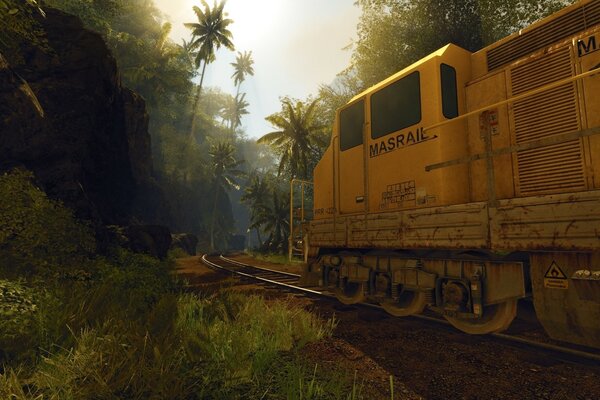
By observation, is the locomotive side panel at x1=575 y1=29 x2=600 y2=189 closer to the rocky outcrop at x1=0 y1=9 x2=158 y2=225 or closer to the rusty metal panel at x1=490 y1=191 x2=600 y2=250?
the rusty metal panel at x1=490 y1=191 x2=600 y2=250

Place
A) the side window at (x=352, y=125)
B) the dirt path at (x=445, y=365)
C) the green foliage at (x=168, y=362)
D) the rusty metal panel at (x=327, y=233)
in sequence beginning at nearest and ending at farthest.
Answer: the green foliage at (x=168, y=362) → the dirt path at (x=445, y=365) → the rusty metal panel at (x=327, y=233) → the side window at (x=352, y=125)

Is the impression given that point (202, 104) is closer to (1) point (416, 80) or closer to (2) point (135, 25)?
(2) point (135, 25)

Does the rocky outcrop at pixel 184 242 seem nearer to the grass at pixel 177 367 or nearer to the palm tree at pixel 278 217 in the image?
the palm tree at pixel 278 217

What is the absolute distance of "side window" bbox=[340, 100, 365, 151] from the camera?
21.0 feet

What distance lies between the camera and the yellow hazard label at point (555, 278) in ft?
10.8

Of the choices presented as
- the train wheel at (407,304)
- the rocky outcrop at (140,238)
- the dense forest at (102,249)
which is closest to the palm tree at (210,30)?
the dense forest at (102,249)

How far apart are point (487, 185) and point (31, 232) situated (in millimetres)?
7560

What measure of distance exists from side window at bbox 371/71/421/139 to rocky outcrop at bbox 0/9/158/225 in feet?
24.5

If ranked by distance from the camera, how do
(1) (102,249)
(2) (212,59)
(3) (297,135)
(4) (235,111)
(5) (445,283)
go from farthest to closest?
(4) (235,111)
(2) (212,59)
(3) (297,135)
(1) (102,249)
(5) (445,283)

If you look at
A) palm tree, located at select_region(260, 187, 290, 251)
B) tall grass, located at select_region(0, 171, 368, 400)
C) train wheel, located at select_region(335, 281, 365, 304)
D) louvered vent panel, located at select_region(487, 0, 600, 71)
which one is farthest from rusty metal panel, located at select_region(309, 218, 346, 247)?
palm tree, located at select_region(260, 187, 290, 251)

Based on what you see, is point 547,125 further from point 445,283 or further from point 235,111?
point 235,111

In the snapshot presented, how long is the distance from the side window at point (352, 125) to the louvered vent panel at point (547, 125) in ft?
8.64

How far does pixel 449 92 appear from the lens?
4992 millimetres

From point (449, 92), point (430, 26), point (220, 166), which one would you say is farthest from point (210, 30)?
point (449, 92)
